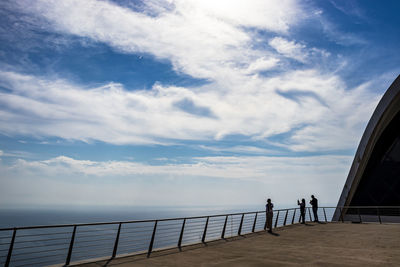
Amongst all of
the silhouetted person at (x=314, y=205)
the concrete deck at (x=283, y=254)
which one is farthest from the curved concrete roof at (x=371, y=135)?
the concrete deck at (x=283, y=254)

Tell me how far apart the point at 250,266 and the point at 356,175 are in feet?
75.0

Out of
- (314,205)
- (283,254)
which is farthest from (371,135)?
(283,254)

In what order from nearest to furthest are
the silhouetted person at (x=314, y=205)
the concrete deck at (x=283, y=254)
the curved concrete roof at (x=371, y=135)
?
1. the concrete deck at (x=283, y=254)
2. the silhouetted person at (x=314, y=205)
3. the curved concrete roof at (x=371, y=135)

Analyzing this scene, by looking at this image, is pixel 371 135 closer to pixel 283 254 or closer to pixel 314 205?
pixel 314 205

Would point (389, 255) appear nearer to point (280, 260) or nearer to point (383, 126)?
point (280, 260)

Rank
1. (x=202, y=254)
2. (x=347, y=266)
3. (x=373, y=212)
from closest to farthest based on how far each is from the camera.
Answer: (x=347, y=266) → (x=202, y=254) → (x=373, y=212)

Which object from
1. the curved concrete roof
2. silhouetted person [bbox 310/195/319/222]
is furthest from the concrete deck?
the curved concrete roof

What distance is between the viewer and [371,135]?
24.2 m

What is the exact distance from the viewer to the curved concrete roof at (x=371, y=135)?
21719 millimetres

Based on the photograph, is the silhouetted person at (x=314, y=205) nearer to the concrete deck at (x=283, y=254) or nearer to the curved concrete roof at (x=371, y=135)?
the curved concrete roof at (x=371, y=135)

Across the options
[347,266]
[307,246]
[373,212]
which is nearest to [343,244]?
[307,246]

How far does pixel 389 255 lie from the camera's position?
7.95 meters

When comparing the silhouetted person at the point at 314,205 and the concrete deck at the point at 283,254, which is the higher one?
the silhouetted person at the point at 314,205

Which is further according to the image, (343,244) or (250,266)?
(343,244)
